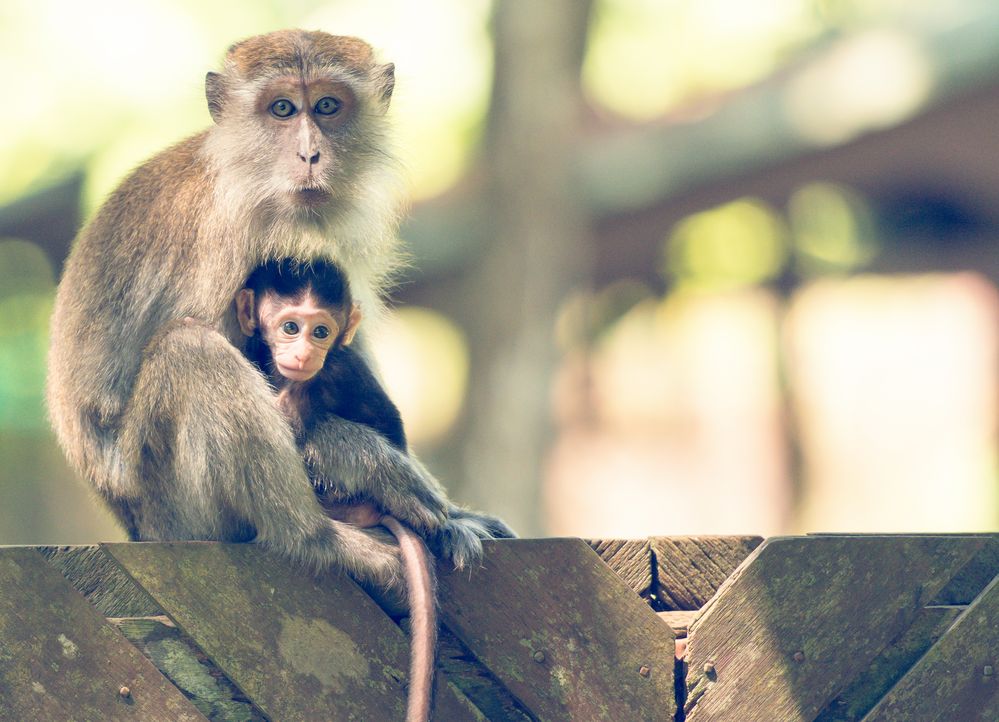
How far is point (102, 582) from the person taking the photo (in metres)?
3.39

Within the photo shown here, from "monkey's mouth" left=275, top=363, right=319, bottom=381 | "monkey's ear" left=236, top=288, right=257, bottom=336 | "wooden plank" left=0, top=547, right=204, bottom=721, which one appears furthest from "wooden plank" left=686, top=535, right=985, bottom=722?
"monkey's ear" left=236, top=288, right=257, bottom=336

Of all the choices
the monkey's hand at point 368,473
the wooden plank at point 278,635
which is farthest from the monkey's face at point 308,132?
the wooden plank at point 278,635

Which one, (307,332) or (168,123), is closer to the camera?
(307,332)

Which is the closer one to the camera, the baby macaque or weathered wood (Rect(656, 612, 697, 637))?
weathered wood (Rect(656, 612, 697, 637))

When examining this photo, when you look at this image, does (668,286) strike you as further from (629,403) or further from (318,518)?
(318,518)

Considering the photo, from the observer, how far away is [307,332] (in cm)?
432

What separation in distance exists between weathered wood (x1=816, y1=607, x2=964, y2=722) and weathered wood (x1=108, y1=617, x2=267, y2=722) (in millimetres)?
1388

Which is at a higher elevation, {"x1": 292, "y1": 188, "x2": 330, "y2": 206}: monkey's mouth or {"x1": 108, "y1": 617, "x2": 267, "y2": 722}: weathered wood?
{"x1": 292, "y1": 188, "x2": 330, "y2": 206}: monkey's mouth

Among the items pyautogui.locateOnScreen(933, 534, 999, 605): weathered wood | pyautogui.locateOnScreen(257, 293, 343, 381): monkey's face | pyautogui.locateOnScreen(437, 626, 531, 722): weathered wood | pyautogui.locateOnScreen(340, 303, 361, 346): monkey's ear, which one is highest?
pyautogui.locateOnScreen(340, 303, 361, 346): monkey's ear

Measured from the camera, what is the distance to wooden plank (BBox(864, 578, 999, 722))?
338cm

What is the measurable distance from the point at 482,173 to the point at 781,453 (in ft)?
15.6

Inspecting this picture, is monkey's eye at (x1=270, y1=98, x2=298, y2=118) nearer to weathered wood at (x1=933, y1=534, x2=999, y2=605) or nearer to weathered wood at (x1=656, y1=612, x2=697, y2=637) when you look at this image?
weathered wood at (x1=656, y1=612, x2=697, y2=637)

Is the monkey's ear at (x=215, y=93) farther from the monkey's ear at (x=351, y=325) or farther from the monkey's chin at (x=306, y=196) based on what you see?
the monkey's ear at (x=351, y=325)

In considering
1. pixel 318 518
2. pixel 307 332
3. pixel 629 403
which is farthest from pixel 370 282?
pixel 629 403
